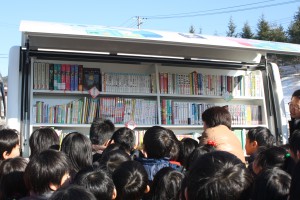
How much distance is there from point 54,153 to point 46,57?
2758 mm

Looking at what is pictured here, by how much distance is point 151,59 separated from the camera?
5312mm

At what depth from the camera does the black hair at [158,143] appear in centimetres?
318

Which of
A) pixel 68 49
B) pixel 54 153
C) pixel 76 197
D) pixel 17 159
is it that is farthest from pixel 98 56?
pixel 76 197

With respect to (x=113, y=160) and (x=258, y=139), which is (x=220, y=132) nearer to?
(x=258, y=139)

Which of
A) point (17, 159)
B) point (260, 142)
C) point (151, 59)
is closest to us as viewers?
point (17, 159)

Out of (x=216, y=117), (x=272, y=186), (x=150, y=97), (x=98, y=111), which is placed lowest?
(x=272, y=186)

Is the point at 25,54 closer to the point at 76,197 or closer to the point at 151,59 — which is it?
the point at 151,59

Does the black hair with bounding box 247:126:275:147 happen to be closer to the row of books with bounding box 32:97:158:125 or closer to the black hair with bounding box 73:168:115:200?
the row of books with bounding box 32:97:158:125

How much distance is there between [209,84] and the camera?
5.78 metres

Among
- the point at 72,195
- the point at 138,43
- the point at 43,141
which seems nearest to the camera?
the point at 72,195

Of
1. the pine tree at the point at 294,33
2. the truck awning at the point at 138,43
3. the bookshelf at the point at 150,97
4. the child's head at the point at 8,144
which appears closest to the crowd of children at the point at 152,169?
the child's head at the point at 8,144

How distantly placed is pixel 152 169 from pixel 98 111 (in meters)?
2.31

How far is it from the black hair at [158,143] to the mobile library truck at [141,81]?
4.19 ft

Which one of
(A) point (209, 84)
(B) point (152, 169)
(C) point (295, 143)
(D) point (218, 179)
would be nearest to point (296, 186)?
(D) point (218, 179)
